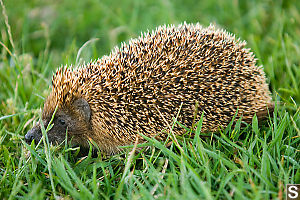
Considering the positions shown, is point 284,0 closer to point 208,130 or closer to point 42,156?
point 208,130

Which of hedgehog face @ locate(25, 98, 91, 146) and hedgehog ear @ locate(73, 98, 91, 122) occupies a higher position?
hedgehog ear @ locate(73, 98, 91, 122)

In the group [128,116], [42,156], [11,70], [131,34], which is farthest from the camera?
[131,34]

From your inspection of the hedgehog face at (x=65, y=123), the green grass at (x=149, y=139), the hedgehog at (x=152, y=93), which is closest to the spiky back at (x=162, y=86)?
the hedgehog at (x=152, y=93)

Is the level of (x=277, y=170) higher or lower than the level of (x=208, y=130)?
lower

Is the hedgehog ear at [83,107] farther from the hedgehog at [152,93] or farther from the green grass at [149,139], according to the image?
the green grass at [149,139]

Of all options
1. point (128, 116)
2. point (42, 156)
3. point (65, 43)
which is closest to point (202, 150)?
point (128, 116)

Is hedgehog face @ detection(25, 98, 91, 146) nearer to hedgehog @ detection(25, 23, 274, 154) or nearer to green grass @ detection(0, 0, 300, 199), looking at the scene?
hedgehog @ detection(25, 23, 274, 154)

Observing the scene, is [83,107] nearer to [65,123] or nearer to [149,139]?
[65,123]

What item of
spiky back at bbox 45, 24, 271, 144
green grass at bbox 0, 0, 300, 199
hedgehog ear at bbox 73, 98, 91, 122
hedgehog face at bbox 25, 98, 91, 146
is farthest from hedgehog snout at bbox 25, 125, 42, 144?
hedgehog ear at bbox 73, 98, 91, 122
